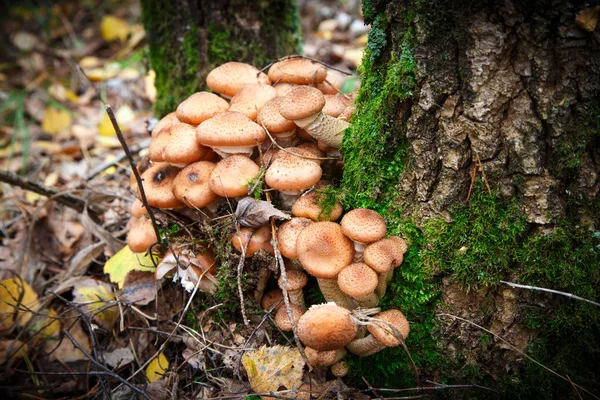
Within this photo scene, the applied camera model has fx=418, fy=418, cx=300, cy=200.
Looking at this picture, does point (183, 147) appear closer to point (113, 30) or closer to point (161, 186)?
point (161, 186)

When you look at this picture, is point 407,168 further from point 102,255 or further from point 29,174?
point 29,174

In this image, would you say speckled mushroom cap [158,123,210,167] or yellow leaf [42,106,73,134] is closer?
speckled mushroom cap [158,123,210,167]

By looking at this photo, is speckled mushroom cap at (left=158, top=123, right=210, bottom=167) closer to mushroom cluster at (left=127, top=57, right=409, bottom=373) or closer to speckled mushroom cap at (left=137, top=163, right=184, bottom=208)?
mushroom cluster at (left=127, top=57, right=409, bottom=373)

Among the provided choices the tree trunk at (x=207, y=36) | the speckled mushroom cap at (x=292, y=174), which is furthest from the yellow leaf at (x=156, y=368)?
the tree trunk at (x=207, y=36)

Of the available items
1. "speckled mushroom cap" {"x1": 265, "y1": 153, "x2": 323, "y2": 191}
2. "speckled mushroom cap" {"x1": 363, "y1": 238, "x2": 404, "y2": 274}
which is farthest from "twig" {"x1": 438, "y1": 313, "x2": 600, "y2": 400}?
"speckled mushroom cap" {"x1": 265, "y1": 153, "x2": 323, "y2": 191}

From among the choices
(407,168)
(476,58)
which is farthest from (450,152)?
(476,58)

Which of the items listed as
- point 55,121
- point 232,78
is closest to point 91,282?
point 232,78

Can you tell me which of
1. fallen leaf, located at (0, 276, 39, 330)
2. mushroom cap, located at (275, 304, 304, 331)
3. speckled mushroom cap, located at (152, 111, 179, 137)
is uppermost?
speckled mushroom cap, located at (152, 111, 179, 137)
